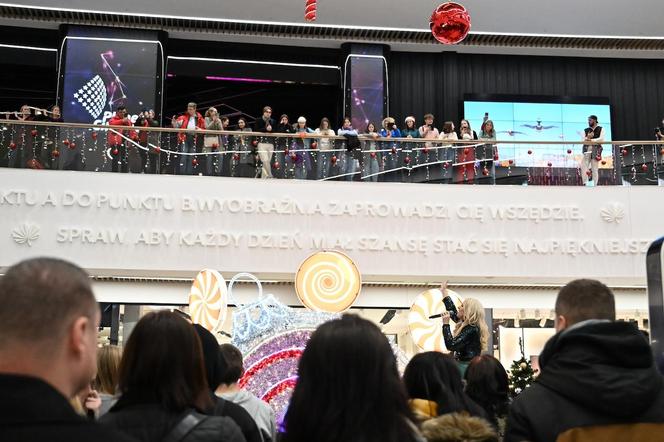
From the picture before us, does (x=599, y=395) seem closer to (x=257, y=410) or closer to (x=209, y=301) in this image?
(x=257, y=410)

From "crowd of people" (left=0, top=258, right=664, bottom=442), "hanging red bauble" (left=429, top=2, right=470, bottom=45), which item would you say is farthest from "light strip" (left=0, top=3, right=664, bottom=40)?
"crowd of people" (left=0, top=258, right=664, bottom=442)

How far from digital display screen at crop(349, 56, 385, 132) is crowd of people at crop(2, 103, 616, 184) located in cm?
389

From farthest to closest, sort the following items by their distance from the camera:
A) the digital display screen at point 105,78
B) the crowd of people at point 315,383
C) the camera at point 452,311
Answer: the digital display screen at point 105,78
the camera at point 452,311
the crowd of people at point 315,383

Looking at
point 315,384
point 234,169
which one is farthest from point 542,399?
point 234,169

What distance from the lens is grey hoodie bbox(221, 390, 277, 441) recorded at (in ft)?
10.9

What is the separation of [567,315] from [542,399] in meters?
0.25

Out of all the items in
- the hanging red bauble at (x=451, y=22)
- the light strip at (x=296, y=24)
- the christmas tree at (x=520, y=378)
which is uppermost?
the light strip at (x=296, y=24)

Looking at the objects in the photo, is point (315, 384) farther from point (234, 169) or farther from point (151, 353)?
point (234, 169)

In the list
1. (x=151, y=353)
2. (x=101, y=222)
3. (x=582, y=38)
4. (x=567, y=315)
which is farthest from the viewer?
(x=582, y=38)

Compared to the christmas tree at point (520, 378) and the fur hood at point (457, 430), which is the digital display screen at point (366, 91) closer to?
the christmas tree at point (520, 378)

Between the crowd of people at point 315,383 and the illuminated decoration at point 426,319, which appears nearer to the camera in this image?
the crowd of people at point 315,383

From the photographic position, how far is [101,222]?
1005cm

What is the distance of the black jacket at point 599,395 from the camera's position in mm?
1947

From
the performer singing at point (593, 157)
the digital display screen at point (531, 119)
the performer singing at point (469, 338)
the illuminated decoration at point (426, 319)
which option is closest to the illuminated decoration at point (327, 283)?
the illuminated decoration at point (426, 319)
